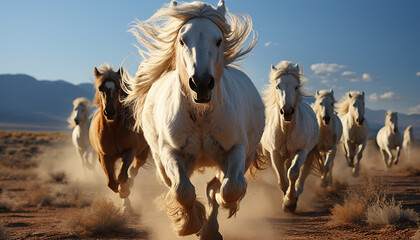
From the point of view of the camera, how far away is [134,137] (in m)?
6.72

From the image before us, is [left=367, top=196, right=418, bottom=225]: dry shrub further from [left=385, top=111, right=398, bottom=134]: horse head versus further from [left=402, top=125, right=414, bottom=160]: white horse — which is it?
[left=402, top=125, right=414, bottom=160]: white horse

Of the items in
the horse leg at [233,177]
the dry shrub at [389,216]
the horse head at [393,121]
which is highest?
the horse head at [393,121]

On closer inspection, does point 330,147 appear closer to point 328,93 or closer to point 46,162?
point 328,93

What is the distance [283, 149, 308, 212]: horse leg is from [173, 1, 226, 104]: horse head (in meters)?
3.83

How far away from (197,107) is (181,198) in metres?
0.85

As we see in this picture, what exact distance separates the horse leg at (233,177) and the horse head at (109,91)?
10.6 feet

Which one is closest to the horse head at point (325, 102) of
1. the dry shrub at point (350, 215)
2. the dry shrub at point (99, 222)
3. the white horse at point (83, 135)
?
the dry shrub at point (350, 215)

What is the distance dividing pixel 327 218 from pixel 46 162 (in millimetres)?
18702

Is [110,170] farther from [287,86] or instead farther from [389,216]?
[389,216]

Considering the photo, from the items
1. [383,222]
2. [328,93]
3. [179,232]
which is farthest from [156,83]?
[328,93]

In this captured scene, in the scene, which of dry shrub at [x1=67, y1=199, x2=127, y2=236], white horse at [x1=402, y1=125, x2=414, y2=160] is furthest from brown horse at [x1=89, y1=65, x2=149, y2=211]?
white horse at [x1=402, y1=125, x2=414, y2=160]

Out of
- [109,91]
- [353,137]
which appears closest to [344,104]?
[353,137]

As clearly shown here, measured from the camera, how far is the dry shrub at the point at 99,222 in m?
5.98

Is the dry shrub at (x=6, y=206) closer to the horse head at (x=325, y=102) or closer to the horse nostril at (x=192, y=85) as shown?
the horse nostril at (x=192, y=85)
